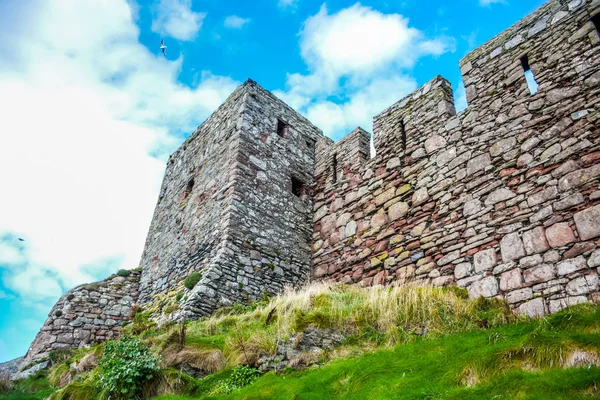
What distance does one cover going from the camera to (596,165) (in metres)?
6.94

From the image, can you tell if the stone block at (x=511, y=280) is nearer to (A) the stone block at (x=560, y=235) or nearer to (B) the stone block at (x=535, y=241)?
(B) the stone block at (x=535, y=241)

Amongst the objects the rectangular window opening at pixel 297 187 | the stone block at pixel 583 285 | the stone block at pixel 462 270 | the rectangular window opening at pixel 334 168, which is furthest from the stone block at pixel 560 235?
the rectangular window opening at pixel 297 187

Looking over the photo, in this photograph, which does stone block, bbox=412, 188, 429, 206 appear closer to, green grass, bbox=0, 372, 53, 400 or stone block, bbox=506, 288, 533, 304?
stone block, bbox=506, 288, 533, 304

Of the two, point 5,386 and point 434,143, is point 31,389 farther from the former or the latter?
point 434,143

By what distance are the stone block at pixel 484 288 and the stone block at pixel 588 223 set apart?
1450mm

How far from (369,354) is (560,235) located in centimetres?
358

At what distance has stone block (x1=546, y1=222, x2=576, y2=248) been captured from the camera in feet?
22.3

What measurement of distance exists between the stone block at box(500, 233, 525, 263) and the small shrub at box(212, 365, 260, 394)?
4282 mm

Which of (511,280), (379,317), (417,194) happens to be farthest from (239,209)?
(511,280)

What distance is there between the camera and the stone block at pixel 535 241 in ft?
23.1

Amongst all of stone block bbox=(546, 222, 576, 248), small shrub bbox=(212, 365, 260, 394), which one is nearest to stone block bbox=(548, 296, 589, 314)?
stone block bbox=(546, 222, 576, 248)

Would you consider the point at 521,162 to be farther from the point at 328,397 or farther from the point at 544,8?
the point at 328,397

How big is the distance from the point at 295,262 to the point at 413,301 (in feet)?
18.3

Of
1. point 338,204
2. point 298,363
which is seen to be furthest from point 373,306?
point 338,204
